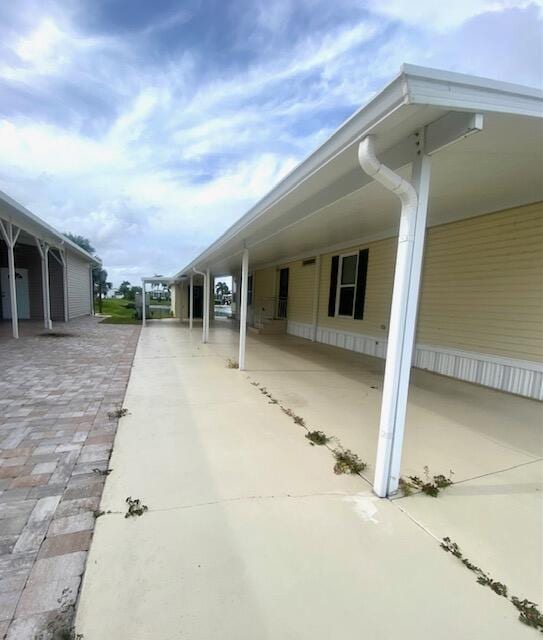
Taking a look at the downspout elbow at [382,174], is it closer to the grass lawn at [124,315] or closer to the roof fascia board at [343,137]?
the roof fascia board at [343,137]

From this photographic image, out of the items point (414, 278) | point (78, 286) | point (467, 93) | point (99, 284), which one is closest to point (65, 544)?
point (414, 278)

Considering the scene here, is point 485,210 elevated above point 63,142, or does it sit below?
below

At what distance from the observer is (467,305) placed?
5.36m

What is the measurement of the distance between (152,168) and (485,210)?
13.4m

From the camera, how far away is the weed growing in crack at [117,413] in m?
3.45

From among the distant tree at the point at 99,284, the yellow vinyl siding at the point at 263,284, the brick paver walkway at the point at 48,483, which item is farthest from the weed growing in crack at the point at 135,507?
the distant tree at the point at 99,284

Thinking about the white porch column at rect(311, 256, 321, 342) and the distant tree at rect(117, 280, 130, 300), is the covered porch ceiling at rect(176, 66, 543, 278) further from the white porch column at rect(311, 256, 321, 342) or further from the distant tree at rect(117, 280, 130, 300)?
the distant tree at rect(117, 280, 130, 300)

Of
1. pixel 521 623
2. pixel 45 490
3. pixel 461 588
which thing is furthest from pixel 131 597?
pixel 521 623

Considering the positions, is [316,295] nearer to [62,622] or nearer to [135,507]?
[135,507]

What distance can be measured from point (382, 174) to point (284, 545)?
2191 millimetres

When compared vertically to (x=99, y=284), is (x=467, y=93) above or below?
above

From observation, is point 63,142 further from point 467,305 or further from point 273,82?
point 467,305

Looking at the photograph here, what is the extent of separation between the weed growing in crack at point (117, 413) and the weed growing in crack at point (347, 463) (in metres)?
2.34

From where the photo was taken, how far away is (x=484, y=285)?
5105 mm
